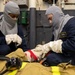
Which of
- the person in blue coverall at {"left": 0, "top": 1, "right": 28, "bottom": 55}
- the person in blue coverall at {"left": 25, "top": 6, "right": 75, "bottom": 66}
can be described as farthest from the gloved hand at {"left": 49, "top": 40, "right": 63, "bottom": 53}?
the person in blue coverall at {"left": 0, "top": 1, "right": 28, "bottom": 55}

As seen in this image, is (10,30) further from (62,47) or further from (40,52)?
(62,47)

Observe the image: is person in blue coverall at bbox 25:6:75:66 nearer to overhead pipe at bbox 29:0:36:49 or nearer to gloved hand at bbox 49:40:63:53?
gloved hand at bbox 49:40:63:53

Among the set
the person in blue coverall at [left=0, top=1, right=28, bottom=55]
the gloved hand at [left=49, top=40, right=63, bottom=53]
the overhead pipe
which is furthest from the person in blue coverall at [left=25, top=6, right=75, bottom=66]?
the overhead pipe

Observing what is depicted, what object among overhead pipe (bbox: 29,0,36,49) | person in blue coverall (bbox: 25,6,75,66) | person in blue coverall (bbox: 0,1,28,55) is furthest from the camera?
overhead pipe (bbox: 29,0,36,49)

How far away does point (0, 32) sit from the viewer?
189 centimetres

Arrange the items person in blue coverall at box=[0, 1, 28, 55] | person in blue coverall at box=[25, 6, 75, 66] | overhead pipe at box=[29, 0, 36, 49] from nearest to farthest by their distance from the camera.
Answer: person in blue coverall at box=[25, 6, 75, 66] < person in blue coverall at box=[0, 1, 28, 55] < overhead pipe at box=[29, 0, 36, 49]

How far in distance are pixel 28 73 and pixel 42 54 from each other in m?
0.35

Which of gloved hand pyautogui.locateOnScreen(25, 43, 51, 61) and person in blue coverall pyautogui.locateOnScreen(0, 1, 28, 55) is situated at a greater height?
person in blue coverall pyautogui.locateOnScreen(0, 1, 28, 55)

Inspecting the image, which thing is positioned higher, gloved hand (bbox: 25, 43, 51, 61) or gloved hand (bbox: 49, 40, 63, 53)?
gloved hand (bbox: 49, 40, 63, 53)

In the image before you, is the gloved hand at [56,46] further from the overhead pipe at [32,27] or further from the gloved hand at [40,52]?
the overhead pipe at [32,27]

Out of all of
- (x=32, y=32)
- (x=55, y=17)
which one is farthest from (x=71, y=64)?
(x=32, y=32)

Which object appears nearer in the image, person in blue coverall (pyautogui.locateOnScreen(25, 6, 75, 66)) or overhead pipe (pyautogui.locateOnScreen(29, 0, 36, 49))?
person in blue coverall (pyautogui.locateOnScreen(25, 6, 75, 66))

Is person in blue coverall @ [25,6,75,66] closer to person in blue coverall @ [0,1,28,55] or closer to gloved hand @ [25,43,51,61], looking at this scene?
gloved hand @ [25,43,51,61]

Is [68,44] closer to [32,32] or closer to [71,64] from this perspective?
[71,64]
